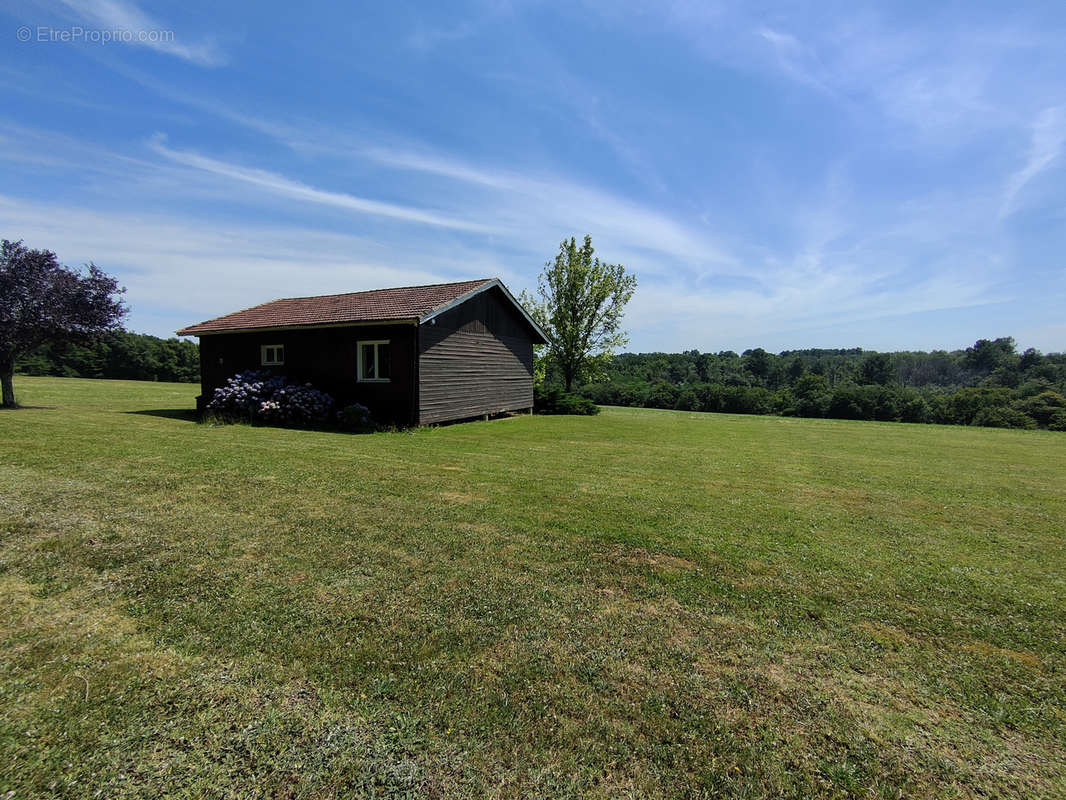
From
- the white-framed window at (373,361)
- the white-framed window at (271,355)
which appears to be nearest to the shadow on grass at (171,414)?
the white-framed window at (271,355)

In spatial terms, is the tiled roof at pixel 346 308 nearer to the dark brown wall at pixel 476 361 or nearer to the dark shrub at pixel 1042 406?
the dark brown wall at pixel 476 361

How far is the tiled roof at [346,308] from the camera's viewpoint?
49.4 feet

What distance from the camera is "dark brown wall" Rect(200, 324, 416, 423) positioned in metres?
14.8

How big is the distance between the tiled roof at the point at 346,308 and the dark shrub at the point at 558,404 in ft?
28.7

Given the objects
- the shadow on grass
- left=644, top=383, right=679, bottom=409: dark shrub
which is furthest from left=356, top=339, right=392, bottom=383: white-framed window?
left=644, top=383, right=679, bottom=409: dark shrub

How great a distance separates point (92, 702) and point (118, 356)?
7001 cm

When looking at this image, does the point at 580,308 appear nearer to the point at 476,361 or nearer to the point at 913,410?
the point at 476,361

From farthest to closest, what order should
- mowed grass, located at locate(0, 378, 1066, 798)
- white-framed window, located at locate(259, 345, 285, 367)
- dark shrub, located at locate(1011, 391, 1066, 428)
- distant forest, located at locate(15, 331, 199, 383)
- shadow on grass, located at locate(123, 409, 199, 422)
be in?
distant forest, located at locate(15, 331, 199, 383)
dark shrub, located at locate(1011, 391, 1066, 428)
white-framed window, located at locate(259, 345, 285, 367)
shadow on grass, located at locate(123, 409, 199, 422)
mowed grass, located at locate(0, 378, 1066, 798)

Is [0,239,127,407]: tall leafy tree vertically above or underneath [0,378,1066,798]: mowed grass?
above

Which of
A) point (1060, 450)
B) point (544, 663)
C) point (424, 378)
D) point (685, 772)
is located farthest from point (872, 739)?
point (1060, 450)

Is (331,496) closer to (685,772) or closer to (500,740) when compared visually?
(500,740)

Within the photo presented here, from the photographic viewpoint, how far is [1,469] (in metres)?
7.06

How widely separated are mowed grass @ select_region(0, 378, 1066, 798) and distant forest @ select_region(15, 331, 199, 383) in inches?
2416

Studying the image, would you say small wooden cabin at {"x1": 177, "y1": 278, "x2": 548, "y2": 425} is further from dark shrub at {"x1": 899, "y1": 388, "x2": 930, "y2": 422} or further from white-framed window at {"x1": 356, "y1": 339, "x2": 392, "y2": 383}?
dark shrub at {"x1": 899, "y1": 388, "x2": 930, "y2": 422}
